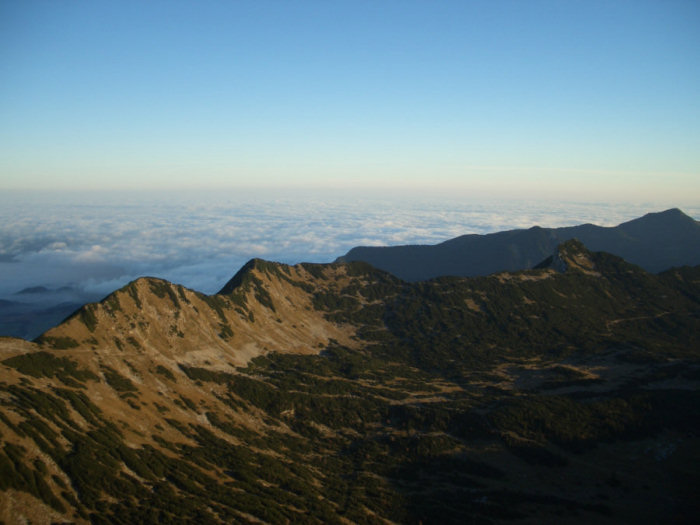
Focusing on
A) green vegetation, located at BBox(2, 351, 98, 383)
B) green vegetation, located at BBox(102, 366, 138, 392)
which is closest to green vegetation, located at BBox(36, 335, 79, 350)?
green vegetation, located at BBox(2, 351, 98, 383)

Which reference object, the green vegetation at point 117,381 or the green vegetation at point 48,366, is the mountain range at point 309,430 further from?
the green vegetation at point 117,381

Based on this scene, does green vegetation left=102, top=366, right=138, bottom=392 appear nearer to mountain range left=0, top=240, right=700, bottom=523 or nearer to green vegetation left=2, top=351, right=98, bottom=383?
mountain range left=0, top=240, right=700, bottom=523

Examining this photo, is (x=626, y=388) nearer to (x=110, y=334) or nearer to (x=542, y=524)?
(x=542, y=524)

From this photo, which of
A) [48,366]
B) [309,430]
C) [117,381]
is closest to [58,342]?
[48,366]

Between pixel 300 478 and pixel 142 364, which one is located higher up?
pixel 142 364

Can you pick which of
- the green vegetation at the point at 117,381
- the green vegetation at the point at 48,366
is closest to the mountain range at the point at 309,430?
the green vegetation at the point at 48,366

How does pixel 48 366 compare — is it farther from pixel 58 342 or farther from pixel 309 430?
pixel 309 430

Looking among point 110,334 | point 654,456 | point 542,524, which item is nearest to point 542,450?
point 654,456

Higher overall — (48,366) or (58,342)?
(58,342)
